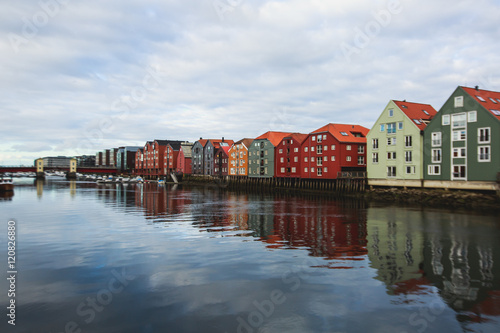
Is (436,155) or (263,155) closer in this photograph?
(436,155)

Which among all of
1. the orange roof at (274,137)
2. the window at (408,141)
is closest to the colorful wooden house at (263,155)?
the orange roof at (274,137)

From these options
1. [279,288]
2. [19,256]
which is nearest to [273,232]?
[279,288]

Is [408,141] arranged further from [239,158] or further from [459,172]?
[239,158]

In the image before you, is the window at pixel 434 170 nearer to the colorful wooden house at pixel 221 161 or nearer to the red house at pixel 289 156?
the red house at pixel 289 156

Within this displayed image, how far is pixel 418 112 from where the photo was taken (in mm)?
65375

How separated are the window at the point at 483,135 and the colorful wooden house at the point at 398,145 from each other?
33.5ft

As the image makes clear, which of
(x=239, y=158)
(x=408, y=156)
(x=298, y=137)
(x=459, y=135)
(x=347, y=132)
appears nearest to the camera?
(x=459, y=135)

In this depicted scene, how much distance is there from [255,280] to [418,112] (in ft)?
202

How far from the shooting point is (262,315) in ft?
39.7

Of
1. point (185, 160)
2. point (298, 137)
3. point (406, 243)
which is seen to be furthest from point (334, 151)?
point (185, 160)

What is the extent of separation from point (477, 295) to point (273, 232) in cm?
1653

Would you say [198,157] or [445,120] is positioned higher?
[445,120]

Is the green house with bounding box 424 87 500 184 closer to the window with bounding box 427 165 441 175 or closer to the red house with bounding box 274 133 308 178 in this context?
the window with bounding box 427 165 441 175

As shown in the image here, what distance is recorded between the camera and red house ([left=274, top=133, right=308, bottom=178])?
92062mm
